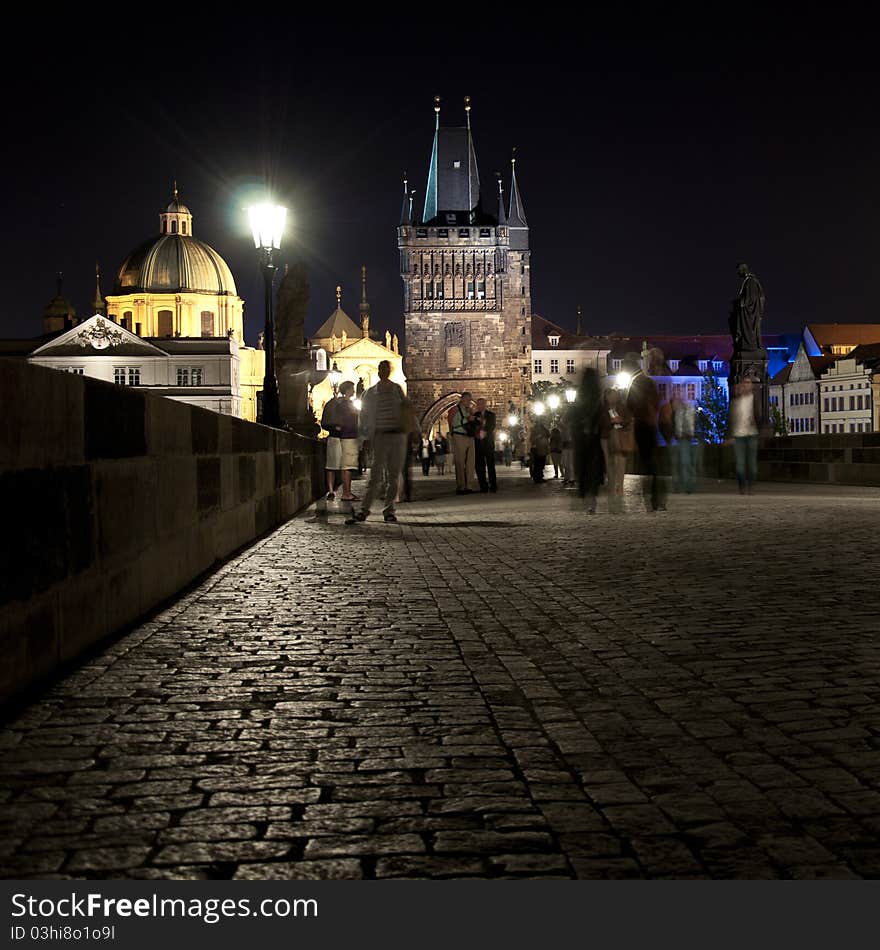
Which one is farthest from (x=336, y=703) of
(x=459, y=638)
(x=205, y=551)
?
(x=205, y=551)

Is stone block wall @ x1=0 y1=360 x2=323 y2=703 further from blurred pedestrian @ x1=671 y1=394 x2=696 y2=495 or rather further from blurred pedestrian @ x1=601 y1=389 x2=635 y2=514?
blurred pedestrian @ x1=671 y1=394 x2=696 y2=495

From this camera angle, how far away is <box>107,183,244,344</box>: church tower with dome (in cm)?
10650

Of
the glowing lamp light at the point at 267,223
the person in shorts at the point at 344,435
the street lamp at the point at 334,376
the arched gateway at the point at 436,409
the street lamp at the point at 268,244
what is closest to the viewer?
the person in shorts at the point at 344,435

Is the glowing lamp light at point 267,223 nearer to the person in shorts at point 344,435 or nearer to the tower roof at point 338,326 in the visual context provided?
the person in shorts at point 344,435

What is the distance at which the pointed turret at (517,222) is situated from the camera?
363 feet

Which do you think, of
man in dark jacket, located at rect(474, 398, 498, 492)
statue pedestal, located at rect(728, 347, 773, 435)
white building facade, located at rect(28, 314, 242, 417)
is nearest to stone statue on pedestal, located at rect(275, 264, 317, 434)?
man in dark jacket, located at rect(474, 398, 498, 492)

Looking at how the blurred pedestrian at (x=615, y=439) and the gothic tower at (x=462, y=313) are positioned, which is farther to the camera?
the gothic tower at (x=462, y=313)

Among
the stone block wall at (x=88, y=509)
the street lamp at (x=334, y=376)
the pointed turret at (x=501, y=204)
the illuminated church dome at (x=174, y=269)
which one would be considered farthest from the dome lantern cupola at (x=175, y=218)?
the stone block wall at (x=88, y=509)

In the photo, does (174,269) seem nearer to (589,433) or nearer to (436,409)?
(436,409)

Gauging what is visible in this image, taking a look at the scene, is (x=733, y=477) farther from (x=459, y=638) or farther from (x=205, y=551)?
(x=459, y=638)

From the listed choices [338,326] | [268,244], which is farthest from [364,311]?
[268,244]

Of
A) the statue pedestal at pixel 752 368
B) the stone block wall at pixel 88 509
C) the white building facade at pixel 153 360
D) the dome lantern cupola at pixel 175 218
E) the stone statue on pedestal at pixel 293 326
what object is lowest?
the stone block wall at pixel 88 509

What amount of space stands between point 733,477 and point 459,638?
2241cm

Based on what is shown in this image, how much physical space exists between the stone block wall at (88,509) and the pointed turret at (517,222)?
338 ft
